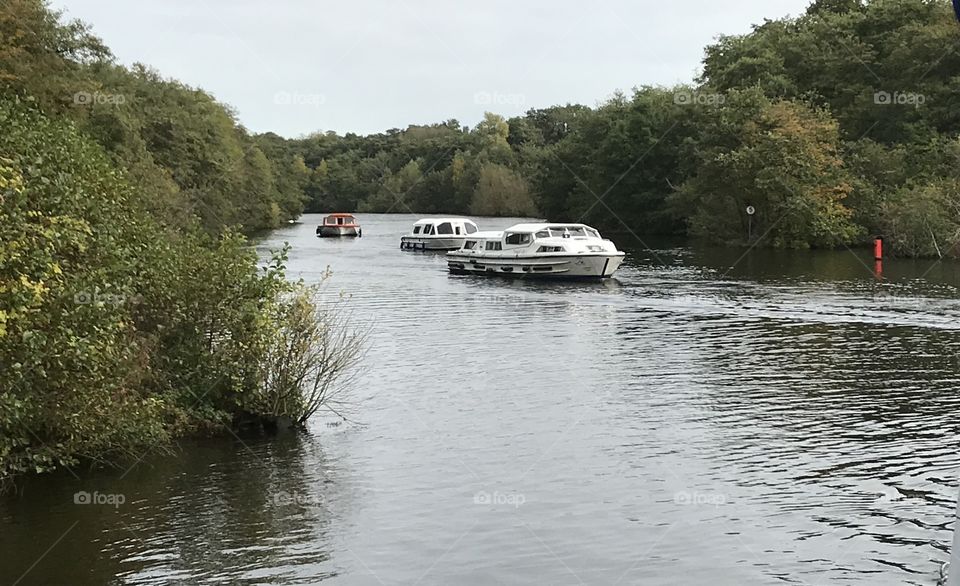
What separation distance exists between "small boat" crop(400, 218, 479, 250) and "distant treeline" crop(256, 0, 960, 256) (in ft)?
59.6

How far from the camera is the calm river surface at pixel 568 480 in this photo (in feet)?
43.6

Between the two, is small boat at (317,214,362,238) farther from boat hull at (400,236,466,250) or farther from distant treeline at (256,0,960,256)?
distant treeline at (256,0,960,256)

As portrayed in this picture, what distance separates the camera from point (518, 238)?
5412 cm

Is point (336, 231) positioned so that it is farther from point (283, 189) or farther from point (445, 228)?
point (283, 189)

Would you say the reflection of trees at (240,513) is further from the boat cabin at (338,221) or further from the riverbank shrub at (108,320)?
the boat cabin at (338,221)

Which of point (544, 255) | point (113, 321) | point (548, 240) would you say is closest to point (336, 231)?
point (548, 240)

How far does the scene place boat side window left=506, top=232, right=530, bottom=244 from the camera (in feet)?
176

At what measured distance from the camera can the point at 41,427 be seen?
15.9 meters

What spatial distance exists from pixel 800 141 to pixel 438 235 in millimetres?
25370

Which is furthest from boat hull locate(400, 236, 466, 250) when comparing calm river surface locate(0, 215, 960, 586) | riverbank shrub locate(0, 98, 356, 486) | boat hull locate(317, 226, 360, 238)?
riverbank shrub locate(0, 98, 356, 486)

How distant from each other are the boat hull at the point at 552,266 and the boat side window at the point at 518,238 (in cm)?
117

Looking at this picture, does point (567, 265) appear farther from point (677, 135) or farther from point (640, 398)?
point (677, 135)

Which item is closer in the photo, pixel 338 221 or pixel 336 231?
pixel 336 231

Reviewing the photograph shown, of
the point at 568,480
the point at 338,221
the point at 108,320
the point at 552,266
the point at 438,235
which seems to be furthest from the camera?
the point at 338,221
